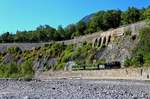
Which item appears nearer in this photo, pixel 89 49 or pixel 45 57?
pixel 89 49

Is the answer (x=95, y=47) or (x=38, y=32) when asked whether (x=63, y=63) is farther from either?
(x=38, y=32)

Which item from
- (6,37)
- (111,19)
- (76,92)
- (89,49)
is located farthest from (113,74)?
(6,37)

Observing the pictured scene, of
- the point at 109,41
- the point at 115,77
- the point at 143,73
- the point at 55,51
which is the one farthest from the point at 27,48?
the point at 143,73

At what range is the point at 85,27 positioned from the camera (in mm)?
158750

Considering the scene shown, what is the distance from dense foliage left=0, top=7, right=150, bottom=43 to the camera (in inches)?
5251

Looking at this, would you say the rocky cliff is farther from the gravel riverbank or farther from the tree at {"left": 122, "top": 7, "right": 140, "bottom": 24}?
the gravel riverbank

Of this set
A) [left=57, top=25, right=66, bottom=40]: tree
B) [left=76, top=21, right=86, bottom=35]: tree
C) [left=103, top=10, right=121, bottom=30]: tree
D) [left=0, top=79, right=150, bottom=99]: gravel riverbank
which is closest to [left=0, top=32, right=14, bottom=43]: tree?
[left=57, top=25, right=66, bottom=40]: tree

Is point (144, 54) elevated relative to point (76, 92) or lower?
elevated

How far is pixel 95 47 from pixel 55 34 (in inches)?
2204

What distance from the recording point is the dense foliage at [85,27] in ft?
438

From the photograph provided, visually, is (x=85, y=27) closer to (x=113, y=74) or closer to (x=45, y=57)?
(x=45, y=57)

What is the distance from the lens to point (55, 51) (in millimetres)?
129125

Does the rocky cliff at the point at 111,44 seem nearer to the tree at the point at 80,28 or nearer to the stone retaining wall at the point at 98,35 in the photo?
the stone retaining wall at the point at 98,35

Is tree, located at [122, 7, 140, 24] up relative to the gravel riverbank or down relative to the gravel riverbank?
up
